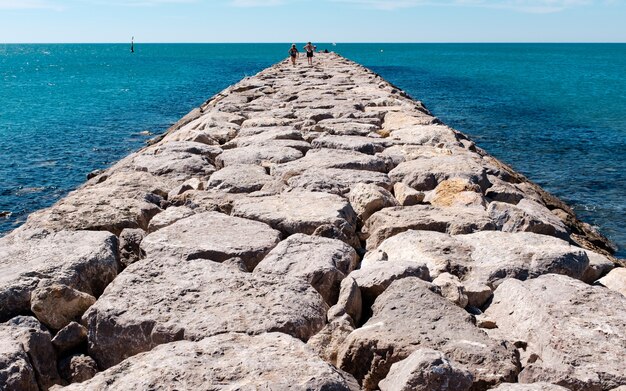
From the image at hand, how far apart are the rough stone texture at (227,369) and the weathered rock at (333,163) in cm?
249

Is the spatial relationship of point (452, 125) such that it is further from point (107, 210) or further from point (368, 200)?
point (107, 210)

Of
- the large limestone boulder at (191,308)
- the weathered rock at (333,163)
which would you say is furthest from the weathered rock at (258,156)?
the large limestone boulder at (191,308)

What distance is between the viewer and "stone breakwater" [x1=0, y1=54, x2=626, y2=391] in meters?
2.23

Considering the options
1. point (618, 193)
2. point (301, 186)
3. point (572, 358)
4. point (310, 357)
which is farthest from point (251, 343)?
point (618, 193)

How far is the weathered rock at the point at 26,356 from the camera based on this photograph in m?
2.23

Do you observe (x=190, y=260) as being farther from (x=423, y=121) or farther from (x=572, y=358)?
(x=423, y=121)

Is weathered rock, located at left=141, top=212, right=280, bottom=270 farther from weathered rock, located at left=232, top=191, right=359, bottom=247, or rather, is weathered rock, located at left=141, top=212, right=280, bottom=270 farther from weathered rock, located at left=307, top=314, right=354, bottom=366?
weathered rock, located at left=307, top=314, right=354, bottom=366

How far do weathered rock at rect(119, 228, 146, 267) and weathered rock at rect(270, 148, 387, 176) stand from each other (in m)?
1.42

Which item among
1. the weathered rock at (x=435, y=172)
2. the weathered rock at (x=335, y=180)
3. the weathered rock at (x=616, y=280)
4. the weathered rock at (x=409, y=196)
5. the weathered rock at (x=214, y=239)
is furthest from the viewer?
the weathered rock at (x=435, y=172)

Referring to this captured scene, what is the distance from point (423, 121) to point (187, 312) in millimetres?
5083

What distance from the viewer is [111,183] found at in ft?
15.3

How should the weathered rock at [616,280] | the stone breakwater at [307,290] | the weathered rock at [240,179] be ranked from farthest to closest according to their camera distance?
the weathered rock at [240,179], the weathered rock at [616,280], the stone breakwater at [307,290]

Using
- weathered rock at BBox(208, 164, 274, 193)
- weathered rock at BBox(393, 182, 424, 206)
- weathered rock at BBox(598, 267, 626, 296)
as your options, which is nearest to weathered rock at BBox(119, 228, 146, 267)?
weathered rock at BBox(208, 164, 274, 193)

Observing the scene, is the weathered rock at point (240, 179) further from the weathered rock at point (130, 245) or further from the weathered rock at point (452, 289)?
the weathered rock at point (452, 289)
